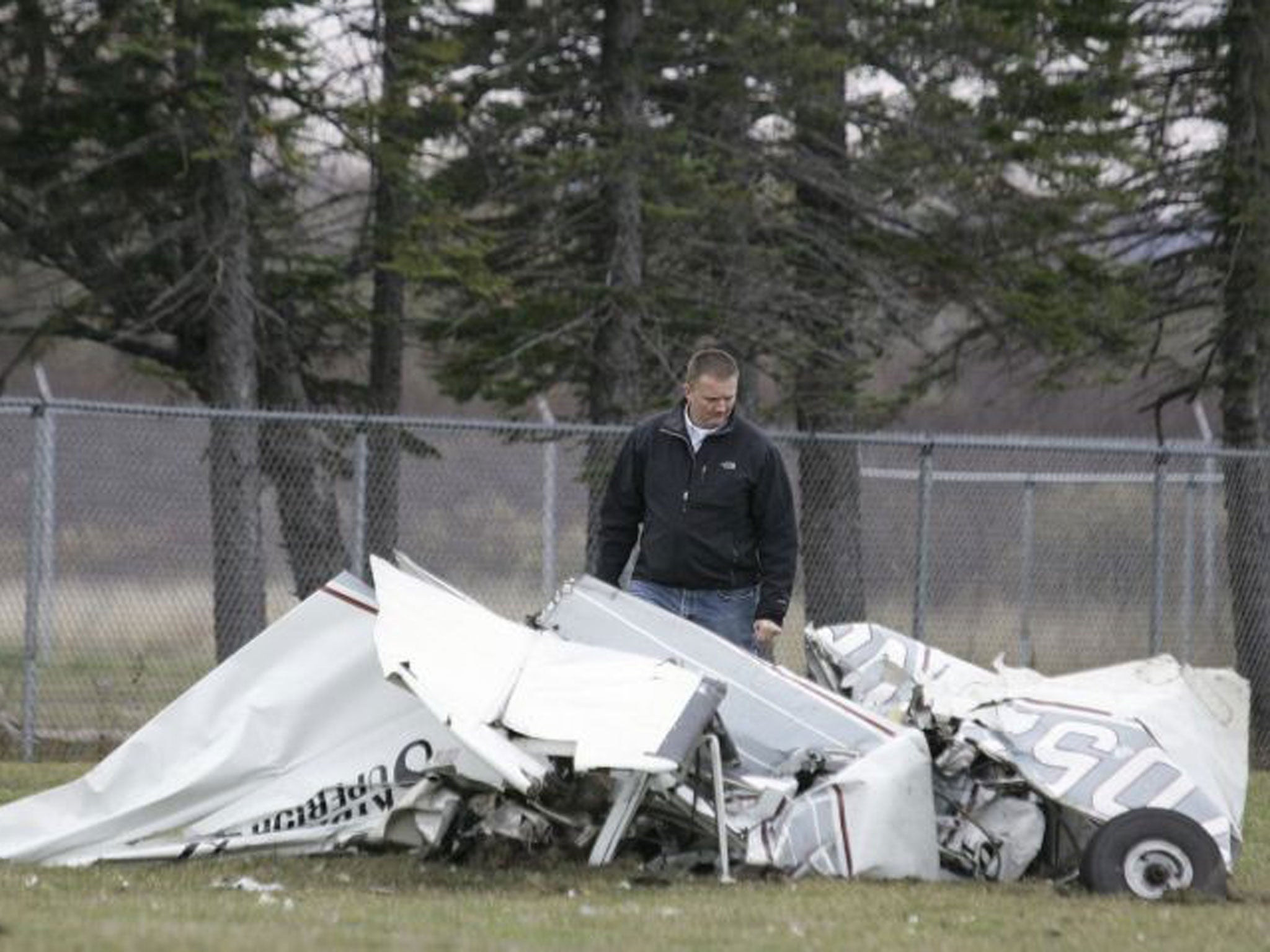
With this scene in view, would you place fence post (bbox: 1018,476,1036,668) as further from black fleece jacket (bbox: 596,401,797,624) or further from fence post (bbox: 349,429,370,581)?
black fleece jacket (bbox: 596,401,797,624)

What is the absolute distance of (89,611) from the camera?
17.6 metres

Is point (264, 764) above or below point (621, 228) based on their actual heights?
below

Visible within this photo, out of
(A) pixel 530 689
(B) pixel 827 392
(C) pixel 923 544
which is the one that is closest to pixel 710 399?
(A) pixel 530 689

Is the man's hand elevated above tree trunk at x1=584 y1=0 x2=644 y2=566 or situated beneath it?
situated beneath

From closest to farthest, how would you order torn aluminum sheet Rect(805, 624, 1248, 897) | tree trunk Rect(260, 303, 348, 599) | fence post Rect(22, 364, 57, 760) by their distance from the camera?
torn aluminum sheet Rect(805, 624, 1248, 897) < fence post Rect(22, 364, 57, 760) < tree trunk Rect(260, 303, 348, 599)

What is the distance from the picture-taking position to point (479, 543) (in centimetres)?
2056

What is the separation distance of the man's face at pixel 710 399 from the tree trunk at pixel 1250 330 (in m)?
8.62

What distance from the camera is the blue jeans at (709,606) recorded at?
9758 mm

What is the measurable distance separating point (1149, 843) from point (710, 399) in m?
2.59

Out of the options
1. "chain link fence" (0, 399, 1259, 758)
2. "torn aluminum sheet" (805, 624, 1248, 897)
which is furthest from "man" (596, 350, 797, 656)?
"chain link fence" (0, 399, 1259, 758)

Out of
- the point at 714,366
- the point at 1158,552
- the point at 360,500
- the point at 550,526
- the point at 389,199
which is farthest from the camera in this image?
the point at 389,199

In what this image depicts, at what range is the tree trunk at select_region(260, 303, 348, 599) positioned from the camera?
17.2m

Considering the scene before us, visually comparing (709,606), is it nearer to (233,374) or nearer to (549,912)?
(549,912)

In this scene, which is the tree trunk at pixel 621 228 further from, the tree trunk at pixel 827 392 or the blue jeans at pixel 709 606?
the blue jeans at pixel 709 606
